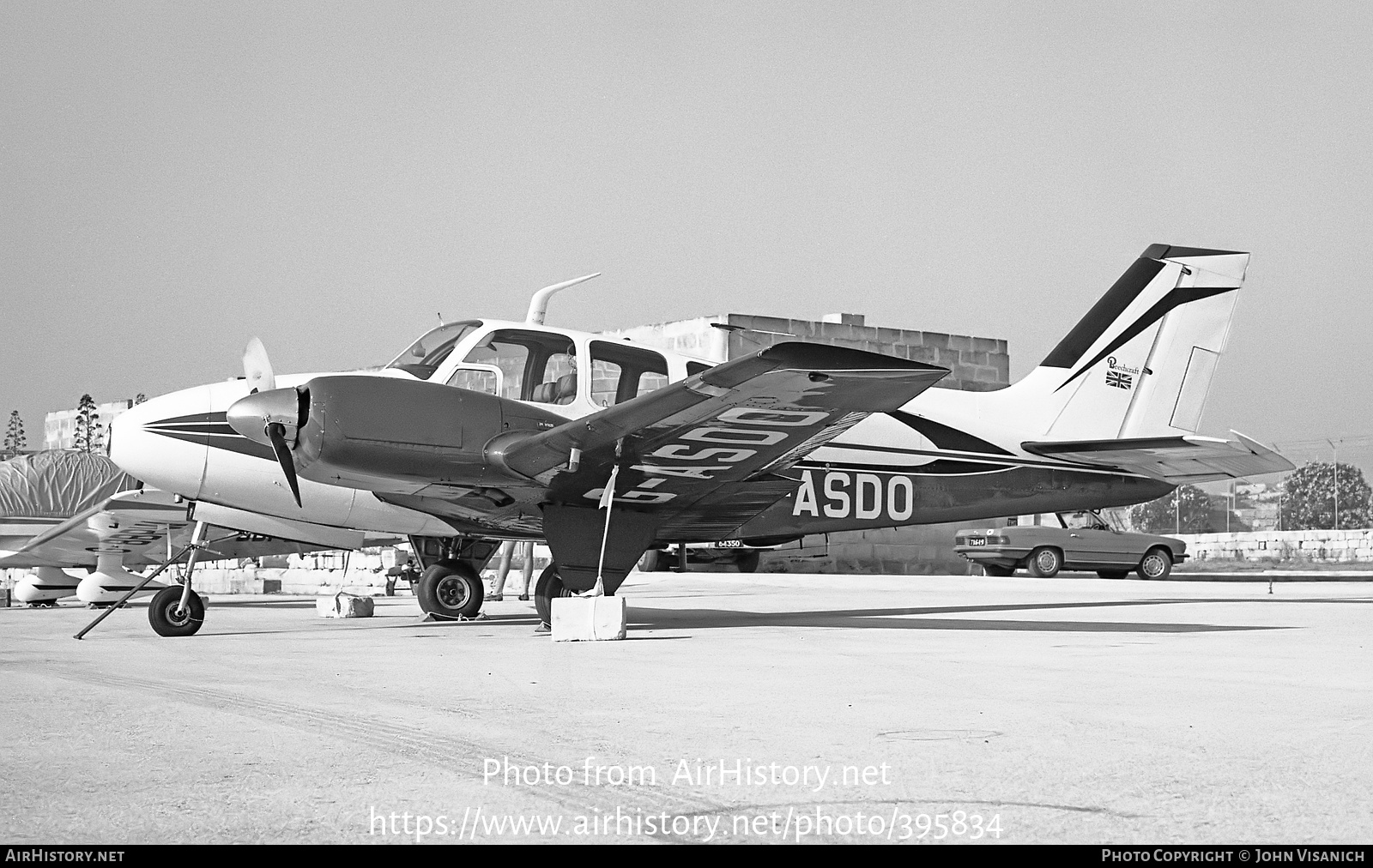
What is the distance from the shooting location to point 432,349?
11.0 m

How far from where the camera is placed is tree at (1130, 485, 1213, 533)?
394 ft

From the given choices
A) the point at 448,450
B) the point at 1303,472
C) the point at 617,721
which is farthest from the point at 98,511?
the point at 1303,472

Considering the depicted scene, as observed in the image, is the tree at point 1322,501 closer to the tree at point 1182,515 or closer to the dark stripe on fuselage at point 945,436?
the tree at point 1182,515

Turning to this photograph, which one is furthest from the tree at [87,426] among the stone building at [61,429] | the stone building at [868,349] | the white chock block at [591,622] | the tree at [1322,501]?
the tree at [1322,501]

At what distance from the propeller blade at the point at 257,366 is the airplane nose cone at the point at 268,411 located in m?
0.91

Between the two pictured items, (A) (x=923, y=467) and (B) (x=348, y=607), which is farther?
(B) (x=348, y=607)

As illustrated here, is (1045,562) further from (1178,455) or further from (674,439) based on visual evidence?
(674,439)

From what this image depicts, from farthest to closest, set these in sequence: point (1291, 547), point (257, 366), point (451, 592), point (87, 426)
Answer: point (87, 426) < point (1291, 547) < point (451, 592) < point (257, 366)

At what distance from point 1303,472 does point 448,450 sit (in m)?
125

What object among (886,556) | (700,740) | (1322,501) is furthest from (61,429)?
(1322,501)

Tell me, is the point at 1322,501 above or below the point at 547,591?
above

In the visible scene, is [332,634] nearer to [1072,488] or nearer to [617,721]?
[617,721]

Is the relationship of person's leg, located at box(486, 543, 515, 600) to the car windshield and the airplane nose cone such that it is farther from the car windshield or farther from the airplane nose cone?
the car windshield

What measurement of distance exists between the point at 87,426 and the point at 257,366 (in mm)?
62493
